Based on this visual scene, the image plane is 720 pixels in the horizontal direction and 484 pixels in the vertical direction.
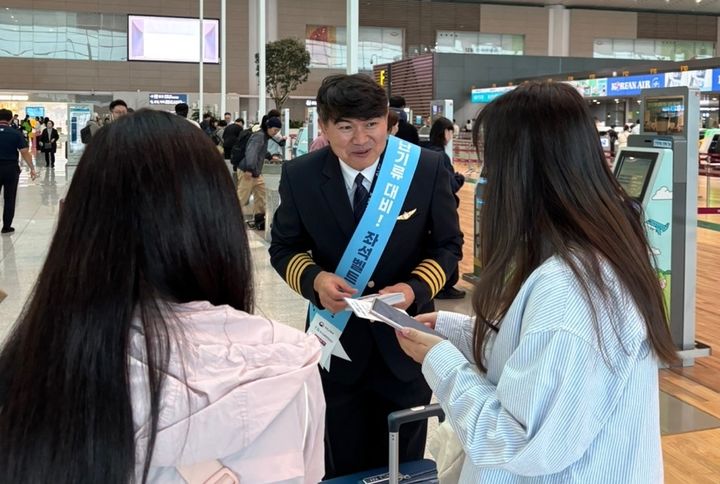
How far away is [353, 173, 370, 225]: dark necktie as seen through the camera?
83.7 inches

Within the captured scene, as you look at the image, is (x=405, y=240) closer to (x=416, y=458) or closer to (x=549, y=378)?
(x=416, y=458)

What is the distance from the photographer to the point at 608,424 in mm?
1167

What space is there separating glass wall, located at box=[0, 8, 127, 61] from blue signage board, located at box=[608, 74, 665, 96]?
2205 centimetres

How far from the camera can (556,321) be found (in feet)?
3.61

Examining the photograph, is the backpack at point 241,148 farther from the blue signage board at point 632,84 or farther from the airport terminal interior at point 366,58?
the blue signage board at point 632,84

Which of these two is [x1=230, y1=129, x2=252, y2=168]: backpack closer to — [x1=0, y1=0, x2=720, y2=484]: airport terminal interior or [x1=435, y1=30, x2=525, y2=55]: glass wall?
[x1=0, y1=0, x2=720, y2=484]: airport terminal interior

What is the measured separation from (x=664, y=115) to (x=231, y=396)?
4.49 m

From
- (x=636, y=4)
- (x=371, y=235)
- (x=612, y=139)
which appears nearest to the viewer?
(x=371, y=235)

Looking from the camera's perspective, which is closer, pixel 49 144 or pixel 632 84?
pixel 632 84

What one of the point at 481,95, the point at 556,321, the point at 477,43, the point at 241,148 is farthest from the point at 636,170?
the point at 477,43

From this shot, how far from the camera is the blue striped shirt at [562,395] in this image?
1.09 m

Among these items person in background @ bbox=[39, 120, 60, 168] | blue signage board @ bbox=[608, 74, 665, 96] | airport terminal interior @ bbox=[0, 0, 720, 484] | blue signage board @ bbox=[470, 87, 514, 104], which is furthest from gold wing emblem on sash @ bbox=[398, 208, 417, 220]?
person in background @ bbox=[39, 120, 60, 168]

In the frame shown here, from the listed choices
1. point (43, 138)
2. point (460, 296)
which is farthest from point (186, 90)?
point (460, 296)

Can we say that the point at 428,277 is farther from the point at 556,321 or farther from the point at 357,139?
the point at 556,321
